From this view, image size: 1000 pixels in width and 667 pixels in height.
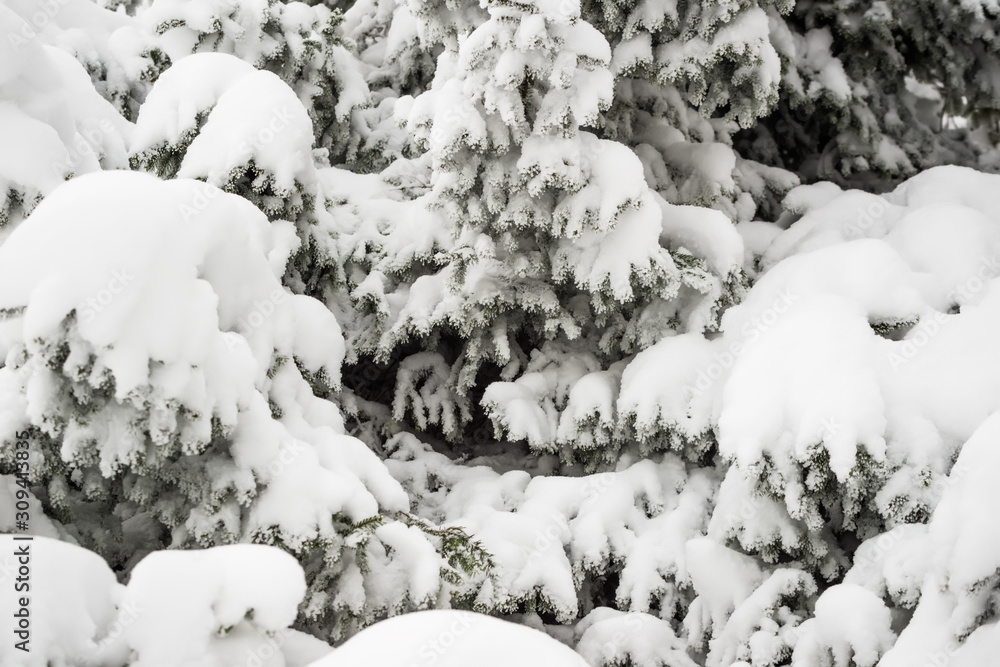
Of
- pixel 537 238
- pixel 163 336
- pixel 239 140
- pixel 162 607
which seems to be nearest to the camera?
pixel 162 607

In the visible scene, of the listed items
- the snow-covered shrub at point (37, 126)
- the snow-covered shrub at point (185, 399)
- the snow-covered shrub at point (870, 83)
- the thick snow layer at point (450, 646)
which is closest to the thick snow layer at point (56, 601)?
the snow-covered shrub at point (185, 399)

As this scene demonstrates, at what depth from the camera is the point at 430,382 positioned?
4.31 m

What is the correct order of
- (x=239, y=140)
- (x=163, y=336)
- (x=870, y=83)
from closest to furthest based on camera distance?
(x=163, y=336)
(x=239, y=140)
(x=870, y=83)

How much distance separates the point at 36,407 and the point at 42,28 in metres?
3.23

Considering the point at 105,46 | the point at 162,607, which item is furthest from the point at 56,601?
the point at 105,46

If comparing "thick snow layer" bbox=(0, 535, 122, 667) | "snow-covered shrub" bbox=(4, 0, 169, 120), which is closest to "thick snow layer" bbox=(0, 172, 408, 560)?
"thick snow layer" bbox=(0, 535, 122, 667)

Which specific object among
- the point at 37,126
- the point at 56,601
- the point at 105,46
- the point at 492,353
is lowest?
the point at 492,353

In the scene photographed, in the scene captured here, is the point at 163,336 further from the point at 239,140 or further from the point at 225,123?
the point at 225,123

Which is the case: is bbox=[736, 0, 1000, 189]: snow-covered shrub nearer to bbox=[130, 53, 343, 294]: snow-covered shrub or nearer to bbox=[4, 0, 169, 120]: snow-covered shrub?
bbox=[130, 53, 343, 294]: snow-covered shrub

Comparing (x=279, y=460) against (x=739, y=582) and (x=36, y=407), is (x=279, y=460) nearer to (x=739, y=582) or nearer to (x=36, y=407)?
(x=36, y=407)

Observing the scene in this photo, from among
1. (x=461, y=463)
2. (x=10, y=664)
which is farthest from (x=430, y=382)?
(x=10, y=664)

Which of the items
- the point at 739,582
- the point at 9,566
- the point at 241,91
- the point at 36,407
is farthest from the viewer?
the point at 241,91

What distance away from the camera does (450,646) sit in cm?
181

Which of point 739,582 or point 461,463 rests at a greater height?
point 739,582
